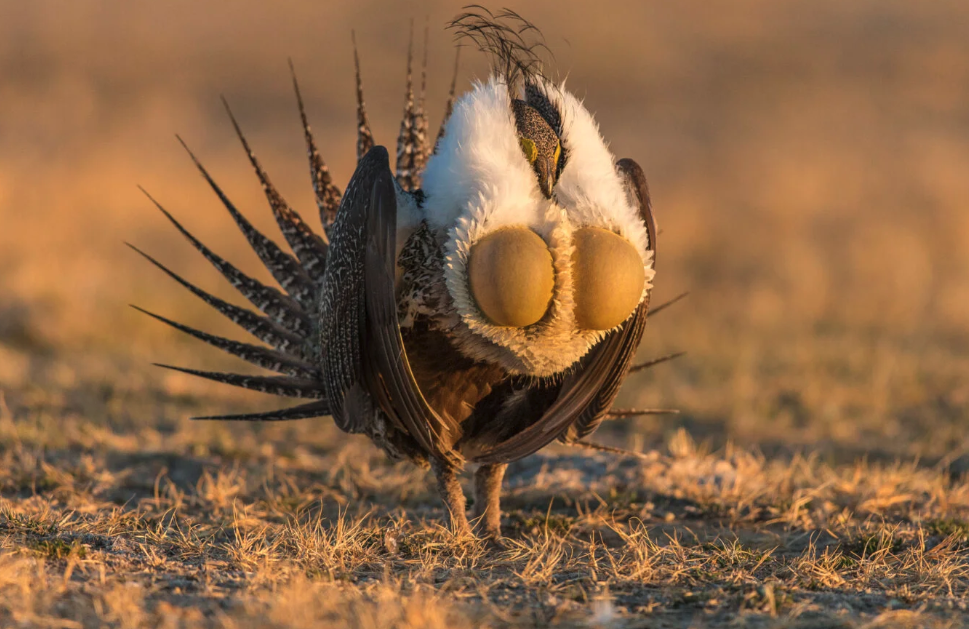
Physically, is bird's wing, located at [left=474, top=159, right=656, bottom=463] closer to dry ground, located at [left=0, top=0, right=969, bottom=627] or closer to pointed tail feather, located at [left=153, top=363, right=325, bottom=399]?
dry ground, located at [left=0, top=0, right=969, bottom=627]

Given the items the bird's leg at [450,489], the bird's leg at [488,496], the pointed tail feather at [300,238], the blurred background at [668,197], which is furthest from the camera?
the blurred background at [668,197]

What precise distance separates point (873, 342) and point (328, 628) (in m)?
6.03

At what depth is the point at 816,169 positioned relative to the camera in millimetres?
11172

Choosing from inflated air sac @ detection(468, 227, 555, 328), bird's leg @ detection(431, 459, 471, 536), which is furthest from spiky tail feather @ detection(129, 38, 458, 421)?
inflated air sac @ detection(468, 227, 555, 328)

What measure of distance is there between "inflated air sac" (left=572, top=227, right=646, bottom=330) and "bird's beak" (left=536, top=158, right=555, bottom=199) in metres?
0.14

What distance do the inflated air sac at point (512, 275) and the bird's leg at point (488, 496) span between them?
76 centimetres

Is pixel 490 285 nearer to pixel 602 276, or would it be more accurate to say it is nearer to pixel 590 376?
pixel 602 276

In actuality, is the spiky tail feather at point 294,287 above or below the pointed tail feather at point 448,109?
below

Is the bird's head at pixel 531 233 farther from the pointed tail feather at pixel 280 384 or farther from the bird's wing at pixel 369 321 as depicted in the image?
the pointed tail feather at pixel 280 384

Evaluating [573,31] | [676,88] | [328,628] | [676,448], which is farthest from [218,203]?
[573,31]

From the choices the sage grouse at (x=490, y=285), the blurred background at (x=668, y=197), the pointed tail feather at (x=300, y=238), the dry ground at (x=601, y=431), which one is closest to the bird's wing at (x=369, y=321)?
the sage grouse at (x=490, y=285)

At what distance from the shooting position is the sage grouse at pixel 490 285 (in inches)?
108

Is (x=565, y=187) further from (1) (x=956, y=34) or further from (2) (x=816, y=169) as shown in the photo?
(1) (x=956, y=34)

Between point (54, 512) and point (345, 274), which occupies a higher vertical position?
point (345, 274)
